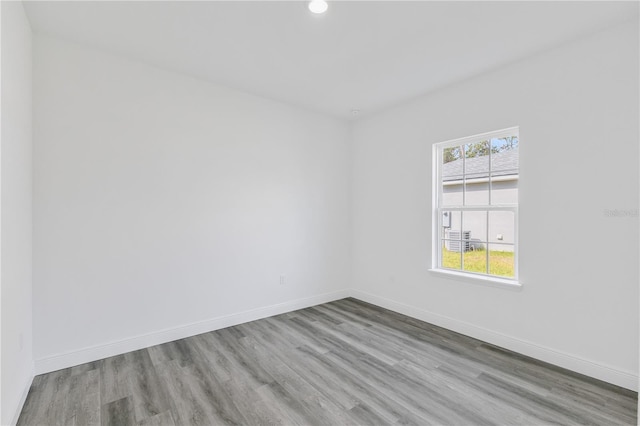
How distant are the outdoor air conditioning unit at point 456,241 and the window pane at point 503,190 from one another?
50 cm

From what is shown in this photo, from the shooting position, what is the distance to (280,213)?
13.1 feet

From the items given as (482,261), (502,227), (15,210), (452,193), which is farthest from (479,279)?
(15,210)

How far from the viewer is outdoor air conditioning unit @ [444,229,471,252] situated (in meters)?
3.42

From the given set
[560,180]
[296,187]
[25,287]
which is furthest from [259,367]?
[560,180]

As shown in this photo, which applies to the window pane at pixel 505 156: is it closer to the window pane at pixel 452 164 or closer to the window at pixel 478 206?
the window at pixel 478 206

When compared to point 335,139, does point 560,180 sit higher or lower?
lower

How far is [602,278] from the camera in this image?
7.89 ft

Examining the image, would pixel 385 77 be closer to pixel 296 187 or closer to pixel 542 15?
pixel 542 15

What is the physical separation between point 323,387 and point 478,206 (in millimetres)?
2402

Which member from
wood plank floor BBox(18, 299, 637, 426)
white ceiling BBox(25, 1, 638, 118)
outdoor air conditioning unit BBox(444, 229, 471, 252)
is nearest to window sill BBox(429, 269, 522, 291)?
outdoor air conditioning unit BBox(444, 229, 471, 252)

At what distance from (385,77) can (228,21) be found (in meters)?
1.68

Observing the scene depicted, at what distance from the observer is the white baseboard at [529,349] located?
2.31m

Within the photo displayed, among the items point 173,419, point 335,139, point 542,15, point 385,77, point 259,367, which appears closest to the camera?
point 173,419

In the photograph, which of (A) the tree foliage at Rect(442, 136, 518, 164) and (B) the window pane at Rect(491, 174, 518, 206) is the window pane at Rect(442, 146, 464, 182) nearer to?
(A) the tree foliage at Rect(442, 136, 518, 164)
